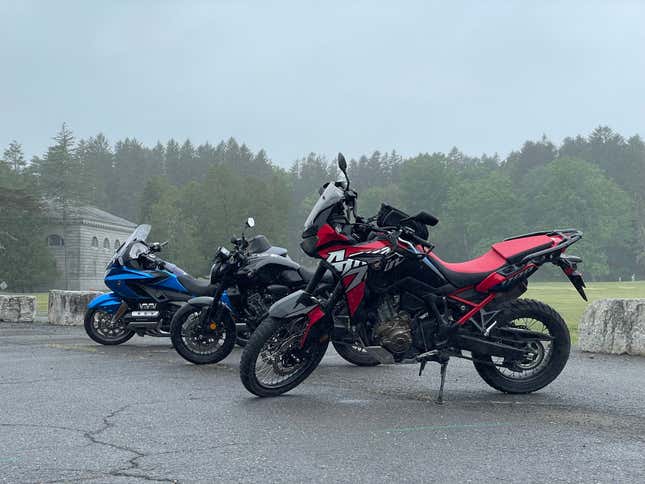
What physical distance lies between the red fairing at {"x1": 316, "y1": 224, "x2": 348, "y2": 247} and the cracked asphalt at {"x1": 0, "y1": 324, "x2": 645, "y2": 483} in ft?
4.20

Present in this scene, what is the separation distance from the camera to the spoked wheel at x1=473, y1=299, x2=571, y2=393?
6.92 metres

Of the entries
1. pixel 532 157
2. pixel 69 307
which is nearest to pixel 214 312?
pixel 69 307

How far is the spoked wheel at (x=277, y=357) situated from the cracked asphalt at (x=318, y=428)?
0.14 metres

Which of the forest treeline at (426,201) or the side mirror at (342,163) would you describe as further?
the forest treeline at (426,201)

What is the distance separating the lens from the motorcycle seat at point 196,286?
34.3 feet

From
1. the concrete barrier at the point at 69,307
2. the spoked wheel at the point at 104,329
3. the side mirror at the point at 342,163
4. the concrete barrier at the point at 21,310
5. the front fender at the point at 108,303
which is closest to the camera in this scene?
the side mirror at the point at 342,163

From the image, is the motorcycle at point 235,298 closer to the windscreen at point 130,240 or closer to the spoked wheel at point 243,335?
the spoked wheel at point 243,335

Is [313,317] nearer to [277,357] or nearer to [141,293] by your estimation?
[277,357]

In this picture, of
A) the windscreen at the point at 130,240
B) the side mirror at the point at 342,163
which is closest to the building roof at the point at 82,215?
the windscreen at the point at 130,240

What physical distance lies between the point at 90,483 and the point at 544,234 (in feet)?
14.7

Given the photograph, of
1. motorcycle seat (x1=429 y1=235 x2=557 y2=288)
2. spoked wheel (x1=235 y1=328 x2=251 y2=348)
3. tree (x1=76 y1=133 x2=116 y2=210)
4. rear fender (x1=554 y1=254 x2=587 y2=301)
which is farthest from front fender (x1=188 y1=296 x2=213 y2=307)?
tree (x1=76 y1=133 x2=116 y2=210)

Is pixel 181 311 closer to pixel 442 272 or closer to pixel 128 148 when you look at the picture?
pixel 442 272

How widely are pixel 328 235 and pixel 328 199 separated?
30 centimetres

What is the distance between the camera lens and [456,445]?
196 inches
